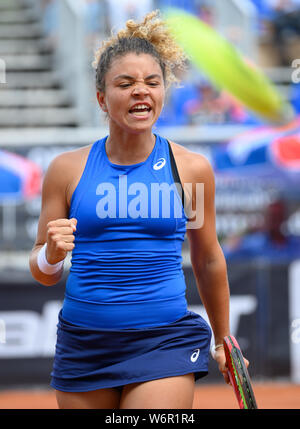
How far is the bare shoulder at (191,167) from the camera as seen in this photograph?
2705 mm

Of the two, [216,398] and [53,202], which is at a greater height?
[53,202]

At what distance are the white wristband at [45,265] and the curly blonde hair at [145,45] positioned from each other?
68 centimetres

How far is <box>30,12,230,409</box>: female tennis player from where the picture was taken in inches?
100

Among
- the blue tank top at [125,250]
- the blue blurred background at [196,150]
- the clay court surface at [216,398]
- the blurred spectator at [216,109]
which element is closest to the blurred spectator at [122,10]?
the blue blurred background at [196,150]

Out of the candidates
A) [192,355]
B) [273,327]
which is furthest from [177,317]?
[273,327]

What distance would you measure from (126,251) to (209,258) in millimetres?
440

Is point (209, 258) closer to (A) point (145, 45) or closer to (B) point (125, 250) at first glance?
(B) point (125, 250)

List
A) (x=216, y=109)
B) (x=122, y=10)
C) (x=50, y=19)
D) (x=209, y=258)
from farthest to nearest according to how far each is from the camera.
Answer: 1. (x=50, y=19)
2. (x=122, y=10)
3. (x=216, y=109)
4. (x=209, y=258)

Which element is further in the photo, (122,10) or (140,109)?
(122,10)

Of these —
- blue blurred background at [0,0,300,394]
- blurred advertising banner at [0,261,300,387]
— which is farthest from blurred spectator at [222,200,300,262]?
blurred advertising banner at [0,261,300,387]

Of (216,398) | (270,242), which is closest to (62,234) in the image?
(216,398)

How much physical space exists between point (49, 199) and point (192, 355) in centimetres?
80

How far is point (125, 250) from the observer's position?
2.56 metres

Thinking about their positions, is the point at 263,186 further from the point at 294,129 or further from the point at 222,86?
the point at 222,86
